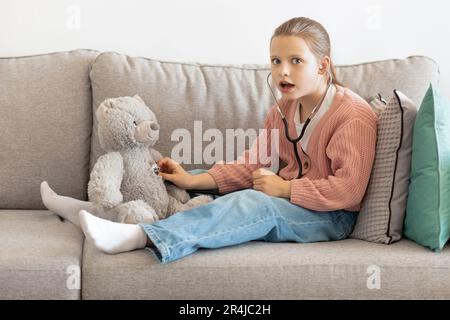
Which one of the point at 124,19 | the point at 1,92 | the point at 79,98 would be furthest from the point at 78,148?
the point at 124,19

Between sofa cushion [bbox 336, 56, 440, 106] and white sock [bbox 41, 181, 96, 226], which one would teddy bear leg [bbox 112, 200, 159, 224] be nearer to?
white sock [bbox 41, 181, 96, 226]

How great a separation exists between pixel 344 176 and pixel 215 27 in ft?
2.73

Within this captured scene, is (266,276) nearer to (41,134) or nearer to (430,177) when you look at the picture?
(430,177)

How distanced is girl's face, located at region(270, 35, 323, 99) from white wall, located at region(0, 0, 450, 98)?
1.83 feet

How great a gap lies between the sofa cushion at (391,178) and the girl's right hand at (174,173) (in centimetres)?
45

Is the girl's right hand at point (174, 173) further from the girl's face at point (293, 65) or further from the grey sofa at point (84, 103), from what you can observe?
the girl's face at point (293, 65)

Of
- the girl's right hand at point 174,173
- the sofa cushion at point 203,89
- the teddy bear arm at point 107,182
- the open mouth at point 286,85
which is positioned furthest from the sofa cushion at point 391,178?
the teddy bear arm at point 107,182

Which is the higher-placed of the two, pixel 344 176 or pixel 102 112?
pixel 102 112

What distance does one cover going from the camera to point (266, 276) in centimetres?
147

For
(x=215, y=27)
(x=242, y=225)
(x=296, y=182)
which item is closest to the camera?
(x=242, y=225)

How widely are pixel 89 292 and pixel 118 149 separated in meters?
0.40

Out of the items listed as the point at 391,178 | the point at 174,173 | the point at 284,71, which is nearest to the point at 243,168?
the point at 174,173

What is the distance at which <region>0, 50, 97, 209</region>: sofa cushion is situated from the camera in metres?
1.98

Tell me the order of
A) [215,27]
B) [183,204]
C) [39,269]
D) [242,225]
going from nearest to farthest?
[39,269], [242,225], [183,204], [215,27]
